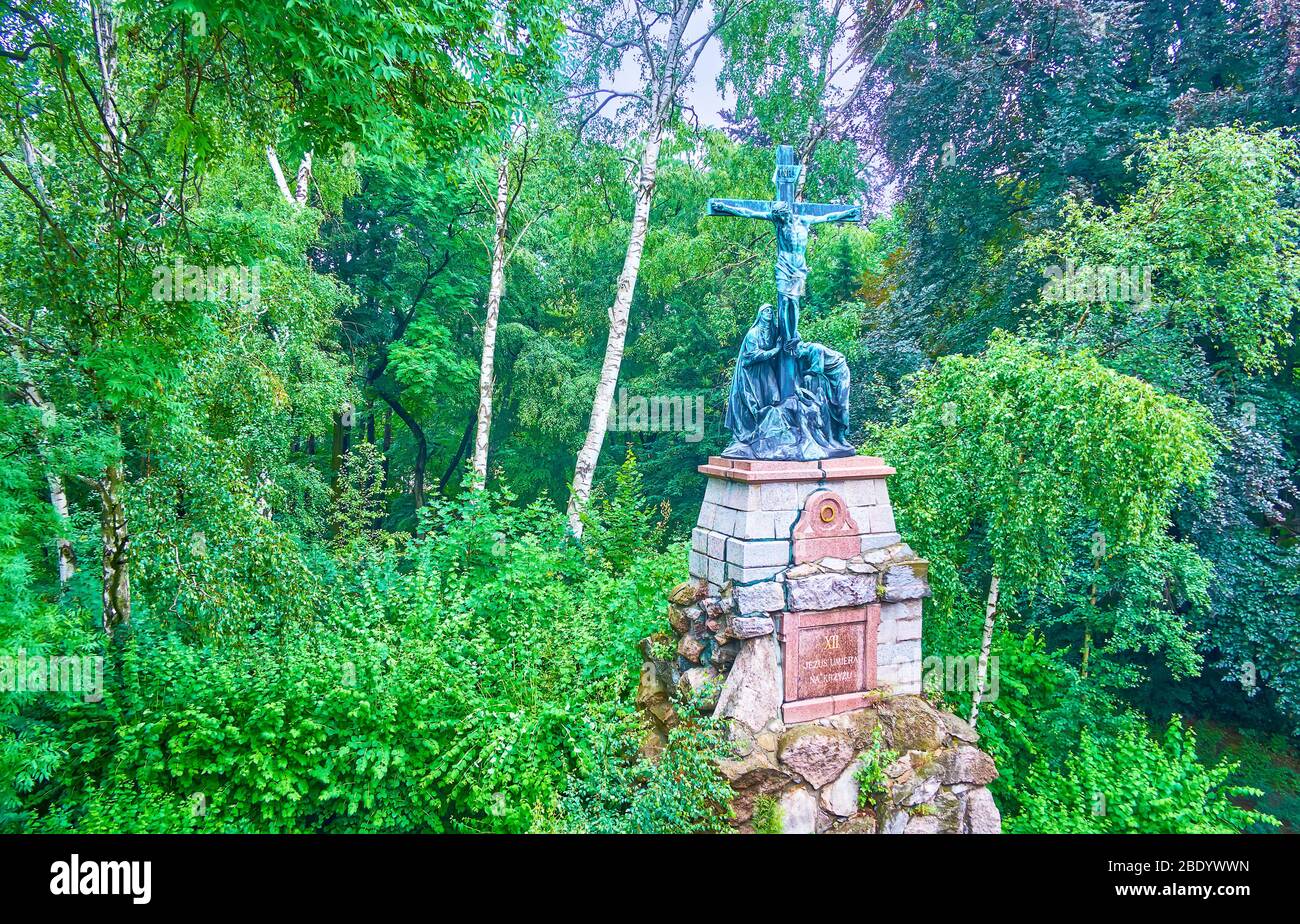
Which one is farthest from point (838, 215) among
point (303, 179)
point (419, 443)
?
point (419, 443)

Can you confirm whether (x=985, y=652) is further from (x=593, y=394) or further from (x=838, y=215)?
(x=593, y=394)

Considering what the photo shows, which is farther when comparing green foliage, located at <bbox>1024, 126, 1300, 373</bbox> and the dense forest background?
green foliage, located at <bbox>1024, 126, 1300, 373</bbox>

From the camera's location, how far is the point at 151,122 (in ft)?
18.8

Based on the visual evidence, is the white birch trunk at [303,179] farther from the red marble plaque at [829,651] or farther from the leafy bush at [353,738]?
the red marble plaque at [829,651]

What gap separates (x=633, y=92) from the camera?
1191 cm

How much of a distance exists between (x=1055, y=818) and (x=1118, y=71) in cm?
1025

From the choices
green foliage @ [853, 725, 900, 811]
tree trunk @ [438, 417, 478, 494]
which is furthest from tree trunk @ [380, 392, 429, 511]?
green foliage @ [853, 725, 900, 811]

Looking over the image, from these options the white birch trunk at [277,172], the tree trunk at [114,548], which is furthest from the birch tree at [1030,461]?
the white birch trunk at [277,172]

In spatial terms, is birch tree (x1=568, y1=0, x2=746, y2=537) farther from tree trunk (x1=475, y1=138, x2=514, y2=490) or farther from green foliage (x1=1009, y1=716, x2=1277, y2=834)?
green foliage (x1=1009, y1=716, x2=1277, y2=834)

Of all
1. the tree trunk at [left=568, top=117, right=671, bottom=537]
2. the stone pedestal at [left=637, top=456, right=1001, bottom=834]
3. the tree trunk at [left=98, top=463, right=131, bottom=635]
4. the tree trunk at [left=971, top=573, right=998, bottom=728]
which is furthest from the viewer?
the tree trunk at [left=568, top=117, right=671, bottom=537]

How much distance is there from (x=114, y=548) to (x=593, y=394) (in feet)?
28.2

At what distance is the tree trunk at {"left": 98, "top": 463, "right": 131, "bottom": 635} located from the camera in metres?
5.69
